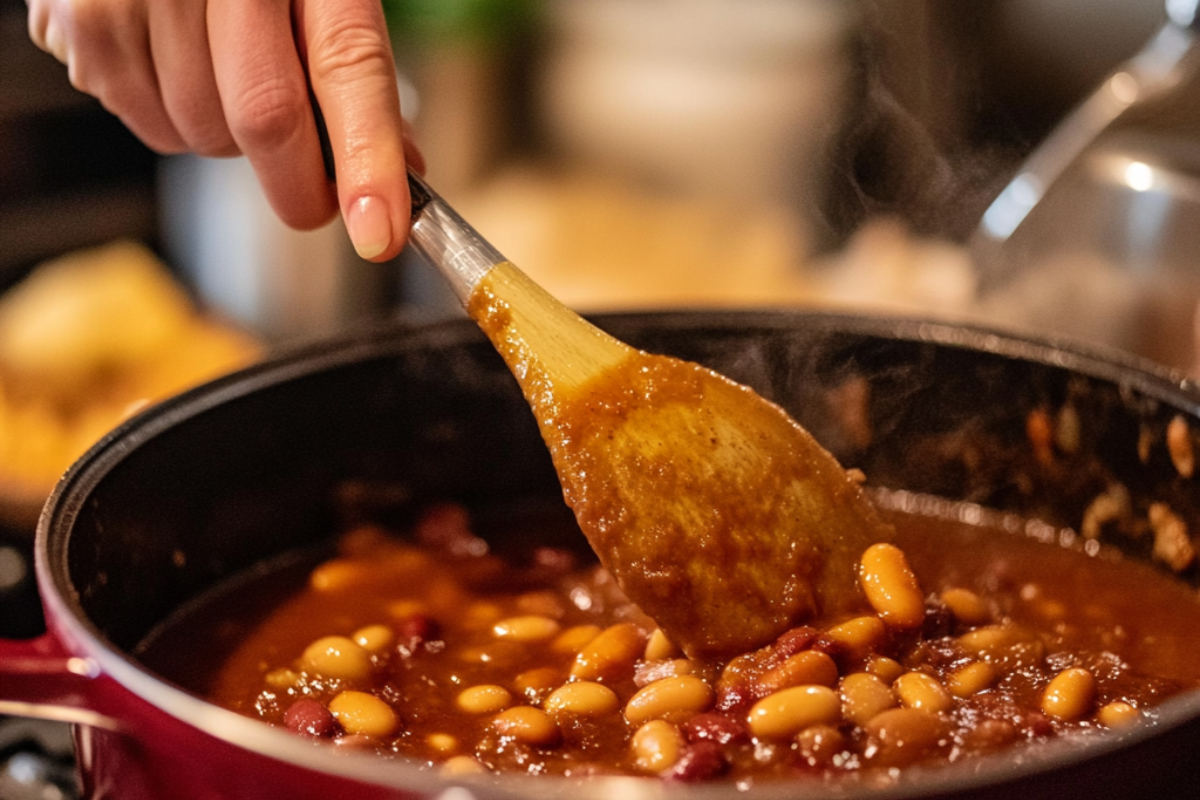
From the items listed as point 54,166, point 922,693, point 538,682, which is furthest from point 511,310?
point 54,166

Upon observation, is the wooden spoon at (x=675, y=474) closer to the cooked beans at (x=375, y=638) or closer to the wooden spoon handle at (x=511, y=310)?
the wooden spoon handle at (x=511, y=310)

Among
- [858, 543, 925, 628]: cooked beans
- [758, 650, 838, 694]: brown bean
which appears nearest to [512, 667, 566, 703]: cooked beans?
[758, 650, 838, 694]: brown bean

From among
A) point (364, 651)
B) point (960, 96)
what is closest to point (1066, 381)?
point (364, 651)

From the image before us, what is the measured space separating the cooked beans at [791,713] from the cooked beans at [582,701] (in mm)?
227

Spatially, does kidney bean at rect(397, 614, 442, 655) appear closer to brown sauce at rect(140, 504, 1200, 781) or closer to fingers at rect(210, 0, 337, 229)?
brown sauce at rect(140, 504, 1200, 781)

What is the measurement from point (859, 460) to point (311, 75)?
118 cm

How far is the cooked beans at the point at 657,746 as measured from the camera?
4.49ft

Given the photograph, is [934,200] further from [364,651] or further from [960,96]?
[364,651]

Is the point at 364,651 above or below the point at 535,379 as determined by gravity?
below

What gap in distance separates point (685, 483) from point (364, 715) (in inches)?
19.8

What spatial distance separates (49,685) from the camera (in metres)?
1.24

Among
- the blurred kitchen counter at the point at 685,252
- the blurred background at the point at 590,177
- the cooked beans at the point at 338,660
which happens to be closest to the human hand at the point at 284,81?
the cooked beans at the point at 338,660

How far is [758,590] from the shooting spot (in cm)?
160

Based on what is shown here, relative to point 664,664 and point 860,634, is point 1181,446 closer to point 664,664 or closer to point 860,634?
point 860,634
